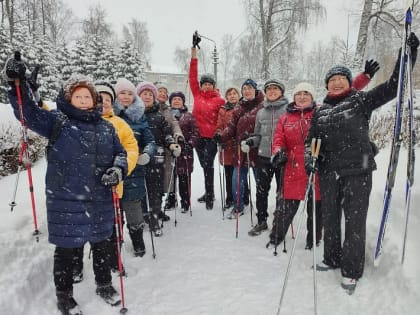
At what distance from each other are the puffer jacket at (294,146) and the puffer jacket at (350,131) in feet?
2.00

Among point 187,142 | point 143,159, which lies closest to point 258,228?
point 187,142

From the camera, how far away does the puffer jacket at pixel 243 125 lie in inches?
192

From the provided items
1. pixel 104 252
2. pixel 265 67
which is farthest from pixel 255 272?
pixel 265 67

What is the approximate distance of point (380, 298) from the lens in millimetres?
2803

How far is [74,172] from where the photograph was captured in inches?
100

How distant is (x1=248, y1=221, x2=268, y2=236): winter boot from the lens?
456cm

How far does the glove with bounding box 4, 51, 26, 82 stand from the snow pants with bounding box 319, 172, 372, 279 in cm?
290

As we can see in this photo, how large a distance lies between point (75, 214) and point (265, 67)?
16.1 meters

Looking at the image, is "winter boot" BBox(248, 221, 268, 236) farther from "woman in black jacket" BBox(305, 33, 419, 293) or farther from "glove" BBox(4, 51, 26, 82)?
"glove" BBox(4, 51, 26, 82)

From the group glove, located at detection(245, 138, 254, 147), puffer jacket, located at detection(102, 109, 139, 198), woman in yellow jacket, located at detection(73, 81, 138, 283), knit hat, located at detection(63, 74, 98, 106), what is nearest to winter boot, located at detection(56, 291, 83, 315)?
woman in yellow jacket, located at detection(73, 81, 138, 283)

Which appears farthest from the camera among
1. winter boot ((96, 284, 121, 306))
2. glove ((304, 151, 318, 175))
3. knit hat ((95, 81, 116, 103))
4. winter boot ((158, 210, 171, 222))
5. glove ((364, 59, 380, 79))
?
winter boot ((158, 210, 171, 222))

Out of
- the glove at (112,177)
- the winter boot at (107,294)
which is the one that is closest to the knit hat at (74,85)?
the glove at (112,177)

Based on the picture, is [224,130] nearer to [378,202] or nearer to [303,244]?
[303,244]

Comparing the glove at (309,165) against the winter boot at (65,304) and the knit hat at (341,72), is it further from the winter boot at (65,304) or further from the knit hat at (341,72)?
the winter boot at (65,304)
